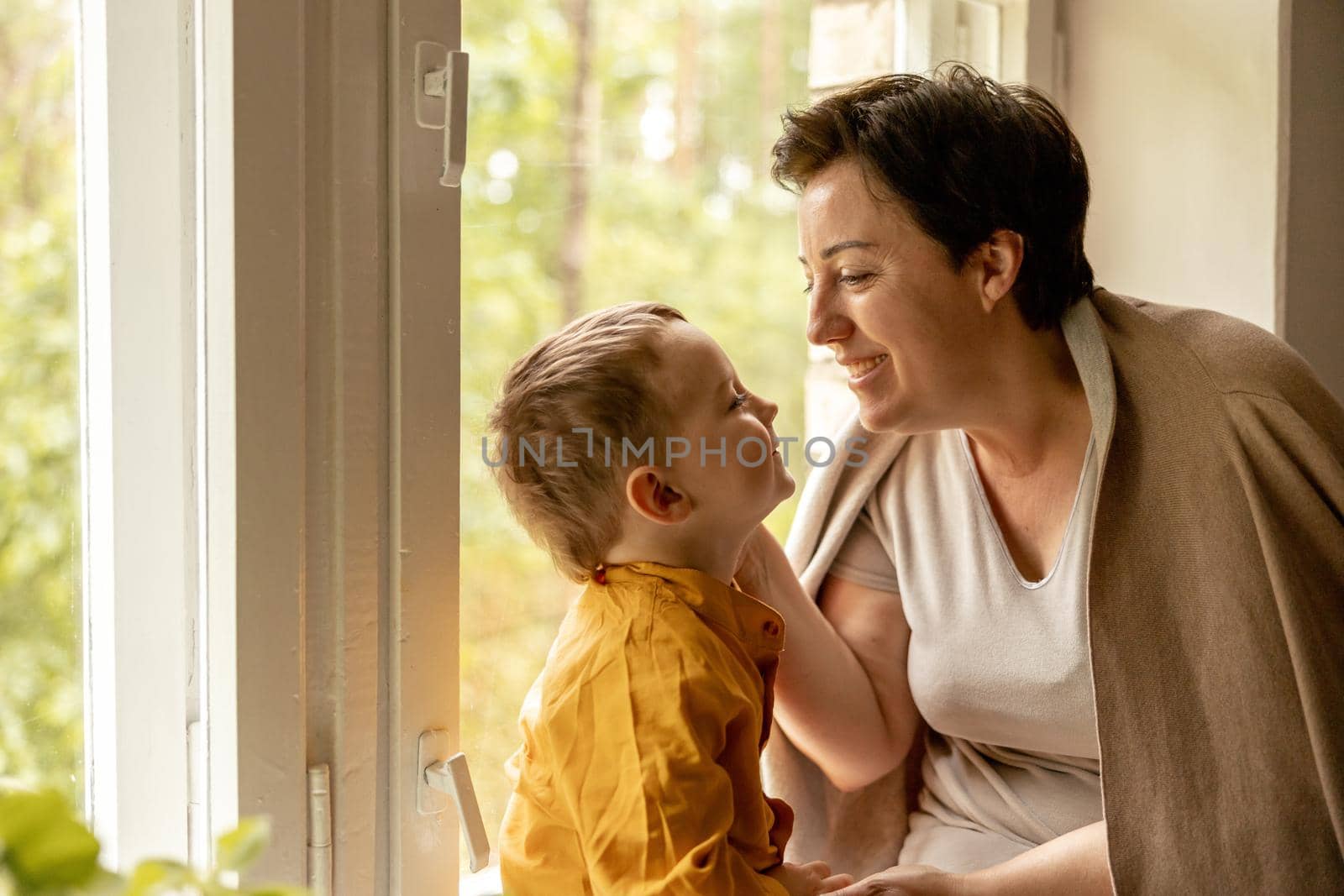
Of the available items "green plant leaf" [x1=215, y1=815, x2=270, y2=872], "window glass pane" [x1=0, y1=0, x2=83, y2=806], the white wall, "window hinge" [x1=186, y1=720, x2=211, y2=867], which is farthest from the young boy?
the white wall

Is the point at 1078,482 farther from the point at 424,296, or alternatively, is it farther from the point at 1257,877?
the point at 424,296

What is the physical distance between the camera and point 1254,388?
1303mm

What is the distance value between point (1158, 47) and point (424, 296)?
55.3 inches

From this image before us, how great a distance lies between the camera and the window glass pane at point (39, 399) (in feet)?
3.38

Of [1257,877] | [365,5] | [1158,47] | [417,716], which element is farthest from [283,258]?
[1158,47]

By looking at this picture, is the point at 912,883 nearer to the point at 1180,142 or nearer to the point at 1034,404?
the point at 1034,404

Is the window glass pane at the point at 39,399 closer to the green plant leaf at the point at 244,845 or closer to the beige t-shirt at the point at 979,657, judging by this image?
the green plant leaf at the point at 244,845

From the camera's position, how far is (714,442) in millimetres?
1204

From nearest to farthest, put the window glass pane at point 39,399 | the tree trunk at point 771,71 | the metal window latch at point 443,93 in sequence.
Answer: the window glass pane at point 39,399 < the metal window latch at point 443,93 < the tree trunk at point 771,71

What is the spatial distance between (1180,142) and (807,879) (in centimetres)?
140

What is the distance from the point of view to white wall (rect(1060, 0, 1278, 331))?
1.87 m

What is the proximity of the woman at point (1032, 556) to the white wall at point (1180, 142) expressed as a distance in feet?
1.90

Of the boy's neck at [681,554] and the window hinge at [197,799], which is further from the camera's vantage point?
the boy's neck at [681,554]

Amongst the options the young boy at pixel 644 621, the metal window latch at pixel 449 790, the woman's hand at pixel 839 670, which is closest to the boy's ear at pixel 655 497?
the young boy at pixel 644 621
